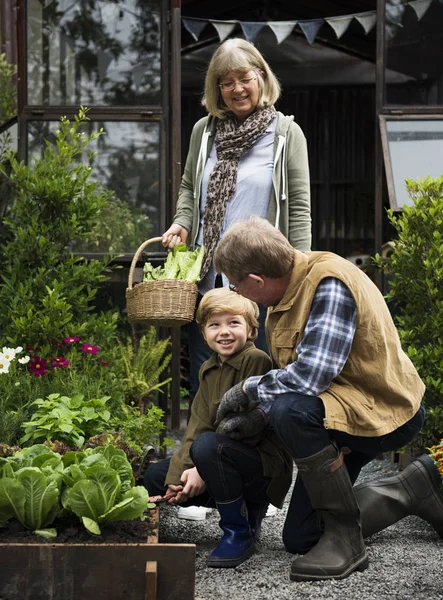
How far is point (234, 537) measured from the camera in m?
3.71

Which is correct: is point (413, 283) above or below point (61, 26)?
below

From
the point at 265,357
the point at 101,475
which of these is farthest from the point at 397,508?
the point at 101,475

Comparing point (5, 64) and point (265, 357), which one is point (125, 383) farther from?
point (5, 64)

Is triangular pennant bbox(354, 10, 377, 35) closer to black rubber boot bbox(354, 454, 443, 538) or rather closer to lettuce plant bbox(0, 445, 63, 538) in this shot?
black rubber boot bbox(354, 454, 443, 538)

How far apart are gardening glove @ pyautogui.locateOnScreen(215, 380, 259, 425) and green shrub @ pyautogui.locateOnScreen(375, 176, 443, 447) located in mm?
1714

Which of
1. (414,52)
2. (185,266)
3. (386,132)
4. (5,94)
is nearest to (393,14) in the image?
(414,52)

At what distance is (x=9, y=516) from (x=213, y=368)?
116 centimetres

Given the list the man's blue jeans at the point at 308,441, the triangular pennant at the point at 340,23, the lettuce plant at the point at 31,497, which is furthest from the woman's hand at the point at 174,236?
the triangular pennant at the point at 340,23

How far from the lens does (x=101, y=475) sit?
3.16m

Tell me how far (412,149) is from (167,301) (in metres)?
2.75

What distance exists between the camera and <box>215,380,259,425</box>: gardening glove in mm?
3578

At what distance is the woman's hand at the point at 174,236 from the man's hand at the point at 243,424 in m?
1.21

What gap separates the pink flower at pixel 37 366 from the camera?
16.3 ft

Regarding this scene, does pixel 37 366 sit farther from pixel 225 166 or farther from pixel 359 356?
pixel 359 356
